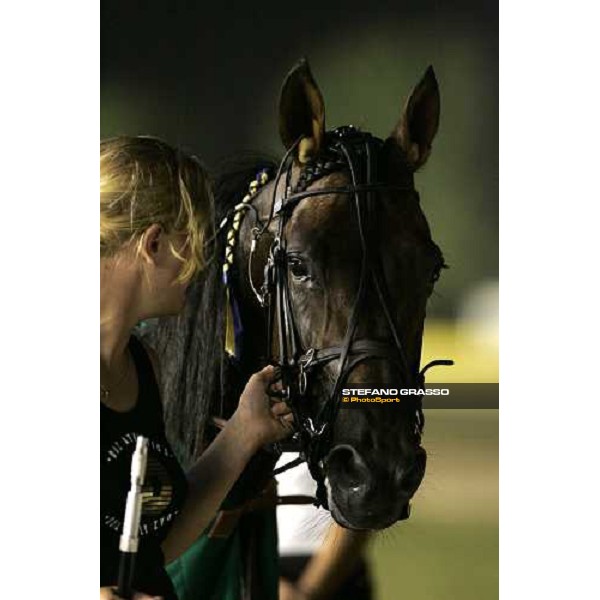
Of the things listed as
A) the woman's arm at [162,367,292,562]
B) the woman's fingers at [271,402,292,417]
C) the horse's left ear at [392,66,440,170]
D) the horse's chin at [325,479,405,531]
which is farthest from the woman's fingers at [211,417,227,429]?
the horse's left ear at [392,66,440,170]

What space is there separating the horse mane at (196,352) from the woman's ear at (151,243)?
0.35 feet

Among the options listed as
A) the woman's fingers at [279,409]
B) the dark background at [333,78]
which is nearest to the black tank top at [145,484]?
the woman's fingers at [279,409]

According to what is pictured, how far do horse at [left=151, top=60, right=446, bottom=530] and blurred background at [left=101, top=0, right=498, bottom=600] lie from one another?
5 centimetres

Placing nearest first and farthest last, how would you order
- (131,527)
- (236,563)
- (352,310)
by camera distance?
(352,310) < (131,527) < (236,563)

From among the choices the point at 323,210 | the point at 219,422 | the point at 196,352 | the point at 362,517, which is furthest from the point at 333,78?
the point at 362,517

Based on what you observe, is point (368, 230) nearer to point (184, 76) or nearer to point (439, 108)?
point (439, 108)

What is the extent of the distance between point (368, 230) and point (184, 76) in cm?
56

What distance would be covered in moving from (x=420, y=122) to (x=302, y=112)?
0.24 m

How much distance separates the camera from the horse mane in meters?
2.19

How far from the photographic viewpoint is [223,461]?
219cm

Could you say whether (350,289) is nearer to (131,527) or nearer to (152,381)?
(152,381)

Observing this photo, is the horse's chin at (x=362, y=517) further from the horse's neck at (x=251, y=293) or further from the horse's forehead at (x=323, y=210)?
the horse's forehead at (x=323, y=210)

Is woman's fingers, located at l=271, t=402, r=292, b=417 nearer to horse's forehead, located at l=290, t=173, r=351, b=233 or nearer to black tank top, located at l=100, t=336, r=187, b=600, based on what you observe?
black tank top, located at l=100, t=336, r=187, b=600
